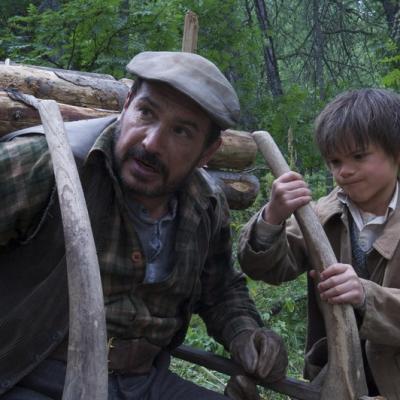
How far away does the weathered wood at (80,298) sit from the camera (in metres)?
1.60

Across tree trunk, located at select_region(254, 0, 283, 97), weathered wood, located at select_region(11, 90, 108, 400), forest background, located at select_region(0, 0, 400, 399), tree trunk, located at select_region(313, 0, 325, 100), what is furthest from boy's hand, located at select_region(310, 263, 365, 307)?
tree trunk, located at select_region(313, 0, 325, 100)

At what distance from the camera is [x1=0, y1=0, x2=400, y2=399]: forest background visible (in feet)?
17.3

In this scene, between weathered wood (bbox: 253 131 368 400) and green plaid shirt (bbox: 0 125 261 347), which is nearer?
green plaid shirt (bbox: 0 125 261 347)

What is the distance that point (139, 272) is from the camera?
93.7 inches

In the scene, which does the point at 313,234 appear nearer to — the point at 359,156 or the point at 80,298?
the point at 359,156

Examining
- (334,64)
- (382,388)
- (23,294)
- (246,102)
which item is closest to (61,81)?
(23,294)

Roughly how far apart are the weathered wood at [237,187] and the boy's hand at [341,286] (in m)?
1.29

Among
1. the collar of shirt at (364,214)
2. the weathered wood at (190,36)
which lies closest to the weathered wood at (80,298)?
the collar of shirt at (364,214)

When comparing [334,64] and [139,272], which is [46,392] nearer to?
[139,272]

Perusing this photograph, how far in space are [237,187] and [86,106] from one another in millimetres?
870

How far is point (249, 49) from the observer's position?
705 cm

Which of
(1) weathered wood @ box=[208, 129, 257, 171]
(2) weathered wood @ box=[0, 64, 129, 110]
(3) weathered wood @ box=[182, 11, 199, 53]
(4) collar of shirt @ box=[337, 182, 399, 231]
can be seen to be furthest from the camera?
(3) weathered wood @ box=[182, 11, 199, 53]

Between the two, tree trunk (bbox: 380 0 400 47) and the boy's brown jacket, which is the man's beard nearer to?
the boy's brown jacket

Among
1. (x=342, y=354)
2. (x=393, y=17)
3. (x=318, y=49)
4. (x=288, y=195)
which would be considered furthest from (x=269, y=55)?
(x=342, y=354)
